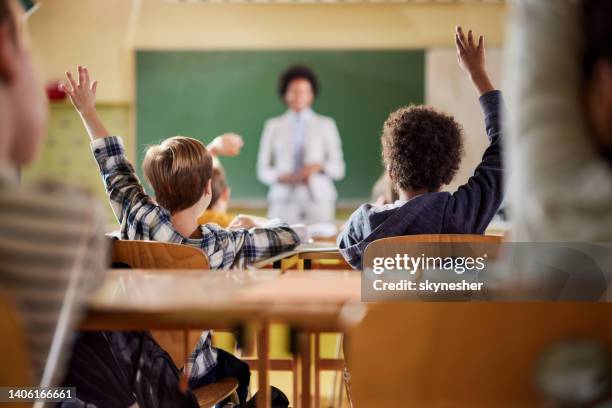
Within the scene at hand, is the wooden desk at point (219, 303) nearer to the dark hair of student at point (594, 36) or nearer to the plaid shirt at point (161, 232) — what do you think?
the dark hair of student at point (594, 36)

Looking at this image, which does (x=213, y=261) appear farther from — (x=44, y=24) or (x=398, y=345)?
(x=44, y=24)

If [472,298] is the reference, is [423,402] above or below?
below

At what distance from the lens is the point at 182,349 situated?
1438 mm

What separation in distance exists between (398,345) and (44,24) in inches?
223

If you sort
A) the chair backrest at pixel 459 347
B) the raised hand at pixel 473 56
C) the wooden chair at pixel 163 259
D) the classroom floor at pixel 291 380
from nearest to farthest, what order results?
the chair backrest at pixel 459 347 → the wooden chair at pixel 163 259 → the raised hand at pixel 473 56 → the classroom floor at pixel 291 380

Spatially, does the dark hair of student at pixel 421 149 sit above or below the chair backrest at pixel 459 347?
above

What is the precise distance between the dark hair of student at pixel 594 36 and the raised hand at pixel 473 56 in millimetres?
788

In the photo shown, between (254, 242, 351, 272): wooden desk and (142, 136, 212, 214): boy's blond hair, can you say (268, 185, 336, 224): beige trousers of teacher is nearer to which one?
(254, 242, 351, 272): wooden desk

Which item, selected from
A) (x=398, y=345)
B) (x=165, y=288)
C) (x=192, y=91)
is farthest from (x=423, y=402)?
(x=192, y=91)

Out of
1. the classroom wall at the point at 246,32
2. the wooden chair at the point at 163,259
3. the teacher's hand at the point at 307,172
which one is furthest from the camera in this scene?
the classroom wall at the point at 246,32

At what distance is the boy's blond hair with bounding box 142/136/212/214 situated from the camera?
178cm

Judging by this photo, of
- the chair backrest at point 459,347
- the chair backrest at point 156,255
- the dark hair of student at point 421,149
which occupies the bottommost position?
the chair backrest at point 459,347

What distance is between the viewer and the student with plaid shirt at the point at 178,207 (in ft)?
5.35

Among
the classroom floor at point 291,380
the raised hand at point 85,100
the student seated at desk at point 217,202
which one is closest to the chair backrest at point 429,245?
the raised hand at point 85,100
